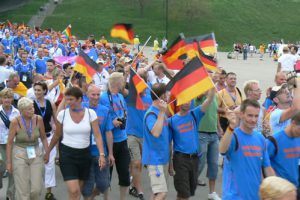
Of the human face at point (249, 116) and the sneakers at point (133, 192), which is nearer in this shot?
the human face at point (249, 116)

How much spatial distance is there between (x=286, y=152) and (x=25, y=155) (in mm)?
3294

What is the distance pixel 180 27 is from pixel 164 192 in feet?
191

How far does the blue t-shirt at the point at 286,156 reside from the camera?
532 centimetres

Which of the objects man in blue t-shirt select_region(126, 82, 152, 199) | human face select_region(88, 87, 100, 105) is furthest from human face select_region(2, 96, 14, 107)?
man in blue t-shirt select_region(126, 82, 152, 199)

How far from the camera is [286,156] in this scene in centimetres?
535

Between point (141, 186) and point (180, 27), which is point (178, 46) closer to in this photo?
point (141, 186)

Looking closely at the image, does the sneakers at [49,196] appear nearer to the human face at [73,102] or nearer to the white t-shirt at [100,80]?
the human face at [73,102]

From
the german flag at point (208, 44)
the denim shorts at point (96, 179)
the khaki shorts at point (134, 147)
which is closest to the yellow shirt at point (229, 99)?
the german flag at point (208, 44)

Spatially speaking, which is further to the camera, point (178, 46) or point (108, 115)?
point (178, 46)

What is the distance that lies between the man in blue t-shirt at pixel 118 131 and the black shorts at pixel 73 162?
92 cm

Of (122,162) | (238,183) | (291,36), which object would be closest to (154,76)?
(122,162)

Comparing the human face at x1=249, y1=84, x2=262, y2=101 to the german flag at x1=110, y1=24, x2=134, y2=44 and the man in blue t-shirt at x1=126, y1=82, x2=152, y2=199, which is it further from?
the german flag at x1=110, y1=24, x2=134, y2=44

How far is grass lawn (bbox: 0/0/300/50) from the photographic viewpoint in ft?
206

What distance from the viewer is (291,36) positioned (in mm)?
66125
